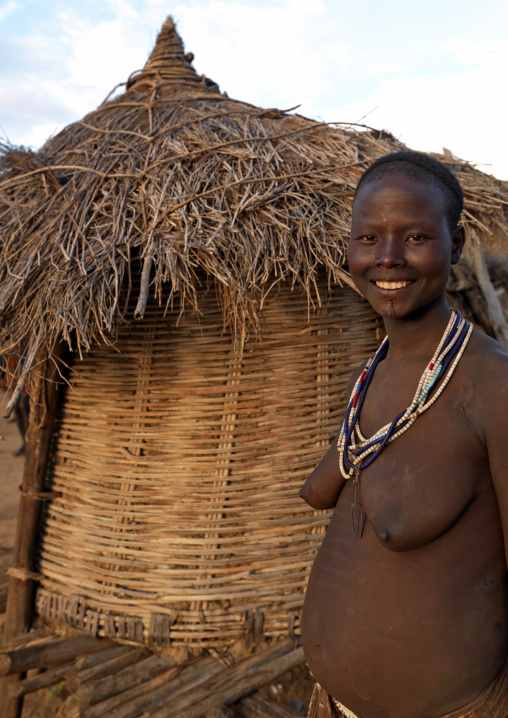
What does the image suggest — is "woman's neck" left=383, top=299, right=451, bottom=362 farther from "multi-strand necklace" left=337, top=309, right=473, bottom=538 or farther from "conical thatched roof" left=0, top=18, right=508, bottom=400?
"conical thatched roof" left=0, top=18, right=508, bottom=400

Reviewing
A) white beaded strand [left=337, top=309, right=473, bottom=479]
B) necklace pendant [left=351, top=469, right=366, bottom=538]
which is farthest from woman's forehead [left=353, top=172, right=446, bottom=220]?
necklace pendant [left=351, top=469, right=366, bottom=538]

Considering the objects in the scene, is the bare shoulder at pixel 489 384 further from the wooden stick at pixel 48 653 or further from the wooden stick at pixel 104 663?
the wooden stick at pixel 48 653

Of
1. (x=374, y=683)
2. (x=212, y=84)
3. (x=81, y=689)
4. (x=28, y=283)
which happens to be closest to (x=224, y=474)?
(x=81, y=689)

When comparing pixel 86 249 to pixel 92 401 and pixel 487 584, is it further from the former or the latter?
pixel 487 584

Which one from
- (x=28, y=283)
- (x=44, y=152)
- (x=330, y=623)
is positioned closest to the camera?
(x=330, y=623)

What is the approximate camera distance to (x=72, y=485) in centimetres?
342

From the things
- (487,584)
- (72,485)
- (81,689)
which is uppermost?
(487,584)

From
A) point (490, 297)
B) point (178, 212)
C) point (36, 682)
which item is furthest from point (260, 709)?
point (490, 297)

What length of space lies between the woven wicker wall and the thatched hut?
0.01 metres

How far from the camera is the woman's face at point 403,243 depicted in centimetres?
127

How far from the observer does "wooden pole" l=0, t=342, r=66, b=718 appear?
3379 mm

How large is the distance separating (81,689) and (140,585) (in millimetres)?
603

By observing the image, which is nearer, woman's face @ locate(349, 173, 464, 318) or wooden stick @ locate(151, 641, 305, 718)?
woman's face @ locate(349, 173, 464, 318)

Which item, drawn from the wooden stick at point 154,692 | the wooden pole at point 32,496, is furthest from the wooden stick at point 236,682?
the wooden pole at point 32,496
